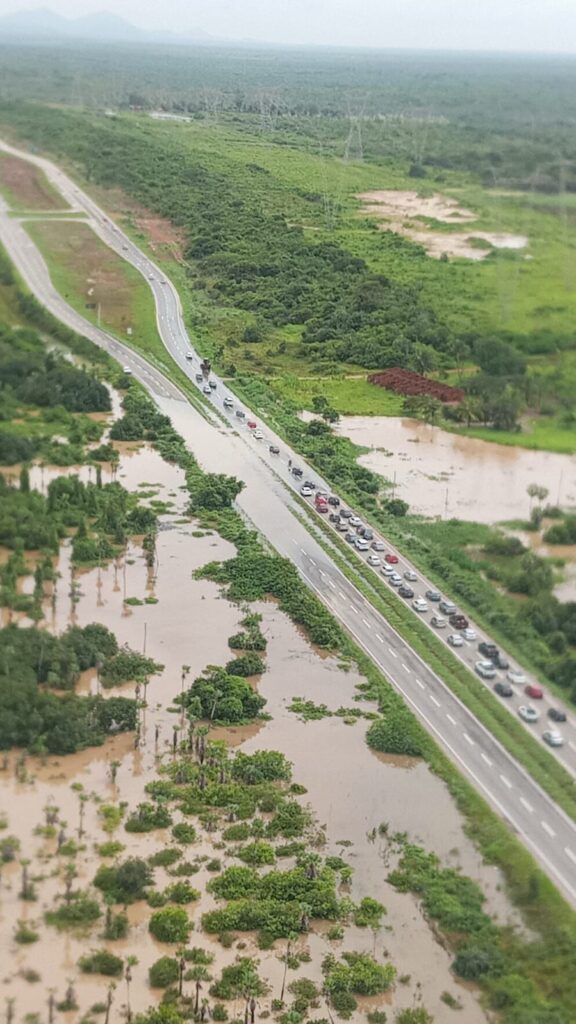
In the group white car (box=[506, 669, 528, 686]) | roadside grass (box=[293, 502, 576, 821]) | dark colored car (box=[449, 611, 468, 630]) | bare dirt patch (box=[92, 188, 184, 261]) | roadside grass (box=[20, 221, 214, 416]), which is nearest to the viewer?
roadside grass (box=[293, 502, 576, 821])

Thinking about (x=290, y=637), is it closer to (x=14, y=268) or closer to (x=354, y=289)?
(x=354, y=289)

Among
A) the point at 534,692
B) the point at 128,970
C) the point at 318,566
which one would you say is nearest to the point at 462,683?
the point at 534,692

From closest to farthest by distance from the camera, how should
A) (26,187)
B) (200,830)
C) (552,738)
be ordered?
(200,830) → (552,738) → (26,187)

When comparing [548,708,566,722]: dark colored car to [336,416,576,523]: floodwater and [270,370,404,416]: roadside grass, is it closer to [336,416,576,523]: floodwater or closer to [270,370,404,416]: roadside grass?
[336,416,576,523]: floodwater

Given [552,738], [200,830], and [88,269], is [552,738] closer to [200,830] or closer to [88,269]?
[200,830]

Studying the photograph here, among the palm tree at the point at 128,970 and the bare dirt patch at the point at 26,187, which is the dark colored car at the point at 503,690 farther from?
the bare dirt patch at the point at 26,187

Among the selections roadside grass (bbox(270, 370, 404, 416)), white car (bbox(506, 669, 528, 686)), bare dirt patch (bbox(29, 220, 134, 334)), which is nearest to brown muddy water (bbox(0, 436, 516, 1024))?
white car (bbox(506, 669, 528, 686))

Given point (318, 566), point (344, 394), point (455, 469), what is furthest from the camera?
point (344, 394)

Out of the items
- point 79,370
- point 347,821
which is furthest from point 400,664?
point 79,370
